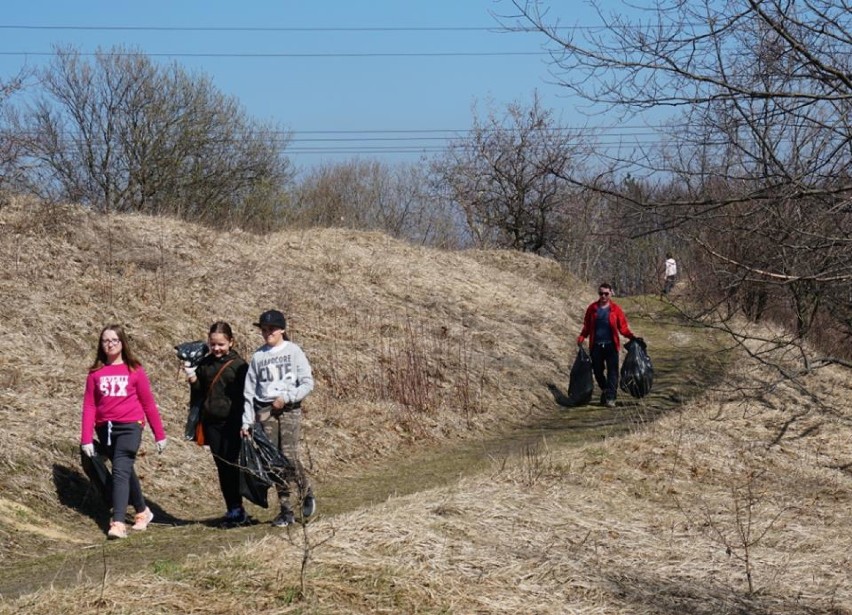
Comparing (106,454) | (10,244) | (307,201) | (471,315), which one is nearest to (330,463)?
(106,454)

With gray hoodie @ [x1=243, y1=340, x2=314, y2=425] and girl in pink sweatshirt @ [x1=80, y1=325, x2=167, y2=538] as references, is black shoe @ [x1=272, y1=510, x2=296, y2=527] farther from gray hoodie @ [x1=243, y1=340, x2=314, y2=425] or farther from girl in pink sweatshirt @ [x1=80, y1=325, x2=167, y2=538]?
girl in pink sweatshirt @ [x1=80, y1=325, x2=167, y2=538]

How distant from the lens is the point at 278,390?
866cm

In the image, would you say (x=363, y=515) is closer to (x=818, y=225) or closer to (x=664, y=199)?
(x=664, y=199)

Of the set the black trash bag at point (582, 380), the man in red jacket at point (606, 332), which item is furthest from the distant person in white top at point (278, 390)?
the black trash bag at point (582, 380)

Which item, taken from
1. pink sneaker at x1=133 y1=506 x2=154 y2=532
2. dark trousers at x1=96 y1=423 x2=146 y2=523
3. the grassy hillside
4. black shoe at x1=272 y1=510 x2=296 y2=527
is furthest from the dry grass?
dark trousers at x1=96 y1=423 x2=146 y2=523

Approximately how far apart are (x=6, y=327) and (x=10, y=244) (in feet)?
11.7

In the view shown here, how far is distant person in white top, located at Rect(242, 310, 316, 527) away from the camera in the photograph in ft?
28.5

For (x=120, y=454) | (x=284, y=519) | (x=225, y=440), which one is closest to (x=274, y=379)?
(x=225, y=440)

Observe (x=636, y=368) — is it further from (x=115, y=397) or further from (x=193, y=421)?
(x=115, y=397)

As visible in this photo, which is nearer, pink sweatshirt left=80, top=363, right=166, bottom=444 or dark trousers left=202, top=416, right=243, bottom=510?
pink sweatshirt left=80, top=363, right=166, bottom=444

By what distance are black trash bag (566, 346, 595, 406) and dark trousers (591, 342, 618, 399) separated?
126 millimetres

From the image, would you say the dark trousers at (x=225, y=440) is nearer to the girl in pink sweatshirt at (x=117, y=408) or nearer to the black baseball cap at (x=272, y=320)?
the girl in pink sweatshirt at (x=117, y=408)

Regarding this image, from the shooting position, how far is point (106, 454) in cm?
914

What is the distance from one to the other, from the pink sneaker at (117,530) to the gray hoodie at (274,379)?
132cm
